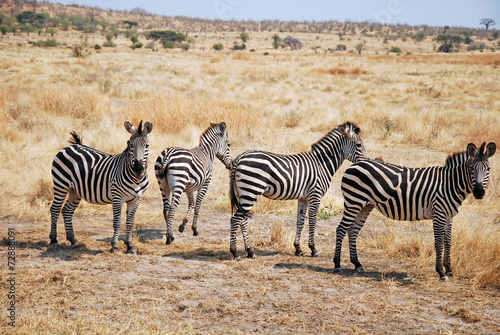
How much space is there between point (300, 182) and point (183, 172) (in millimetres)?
2001

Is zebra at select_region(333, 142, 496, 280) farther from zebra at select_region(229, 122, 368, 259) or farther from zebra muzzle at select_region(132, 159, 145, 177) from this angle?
zebra muzzle at select_region(132, 159, 145, 177)

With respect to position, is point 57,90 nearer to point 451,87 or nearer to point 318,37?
point 451,87

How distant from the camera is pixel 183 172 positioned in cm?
769

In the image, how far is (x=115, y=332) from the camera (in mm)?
4363

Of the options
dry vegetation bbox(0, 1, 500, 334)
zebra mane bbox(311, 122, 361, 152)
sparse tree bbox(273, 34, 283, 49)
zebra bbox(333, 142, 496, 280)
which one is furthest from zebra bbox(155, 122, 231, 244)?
sparse tree bbox(273, 34, 283, 49)

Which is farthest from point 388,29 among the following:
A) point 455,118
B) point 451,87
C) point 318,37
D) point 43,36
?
point 455,118

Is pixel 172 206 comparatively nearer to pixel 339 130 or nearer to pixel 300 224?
pixel 300 224

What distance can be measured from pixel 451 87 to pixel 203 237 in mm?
25094

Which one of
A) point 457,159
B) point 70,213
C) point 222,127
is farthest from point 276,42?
point 457,159

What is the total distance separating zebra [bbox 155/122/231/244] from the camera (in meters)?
7.66

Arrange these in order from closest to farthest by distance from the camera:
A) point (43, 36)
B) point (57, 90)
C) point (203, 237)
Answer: point (203, 237) → point (57, 90) → point (43, 36)

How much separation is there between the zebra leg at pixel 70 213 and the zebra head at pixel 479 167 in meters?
5.94

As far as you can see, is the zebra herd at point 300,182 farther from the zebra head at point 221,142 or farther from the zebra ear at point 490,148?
the zebra head at point 221,142

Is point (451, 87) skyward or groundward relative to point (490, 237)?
skyward
